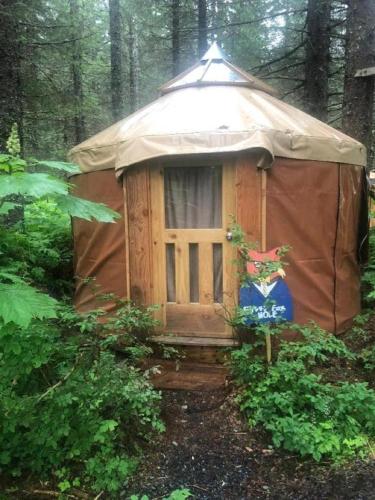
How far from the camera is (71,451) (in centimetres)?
239

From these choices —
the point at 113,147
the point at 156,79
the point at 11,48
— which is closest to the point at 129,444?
the point at 113,147

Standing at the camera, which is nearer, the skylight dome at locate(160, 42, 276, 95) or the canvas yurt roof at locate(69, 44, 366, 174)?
the canvas yurt roof at locate(69, 44, 366, 174)

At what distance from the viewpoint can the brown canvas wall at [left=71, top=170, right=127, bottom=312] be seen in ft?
14.5

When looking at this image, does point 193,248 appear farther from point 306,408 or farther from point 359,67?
point 359,67

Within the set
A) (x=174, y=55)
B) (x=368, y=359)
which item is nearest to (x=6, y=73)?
(x=368, y=359)

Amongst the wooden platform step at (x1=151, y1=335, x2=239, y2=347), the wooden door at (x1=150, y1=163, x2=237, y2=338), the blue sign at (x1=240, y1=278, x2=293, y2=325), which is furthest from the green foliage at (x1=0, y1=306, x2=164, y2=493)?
the wooden door at (x1=150, y1=163, x2=237, y2=338)

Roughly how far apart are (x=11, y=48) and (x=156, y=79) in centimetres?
1161

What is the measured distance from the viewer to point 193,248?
413 centimetres

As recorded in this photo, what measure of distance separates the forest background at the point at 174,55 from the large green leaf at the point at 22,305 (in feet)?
12.9

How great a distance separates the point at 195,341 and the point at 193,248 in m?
0.91

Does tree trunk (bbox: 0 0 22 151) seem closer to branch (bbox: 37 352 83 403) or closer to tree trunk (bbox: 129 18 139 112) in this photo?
branch (bbox: 37 352 83 403)

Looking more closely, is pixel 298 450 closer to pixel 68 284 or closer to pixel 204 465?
pixel 204 465

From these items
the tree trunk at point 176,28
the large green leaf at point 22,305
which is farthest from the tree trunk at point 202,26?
the large green leaf at point 22,305

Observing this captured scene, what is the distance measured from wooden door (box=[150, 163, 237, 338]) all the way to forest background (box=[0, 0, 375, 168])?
2.37 meters
